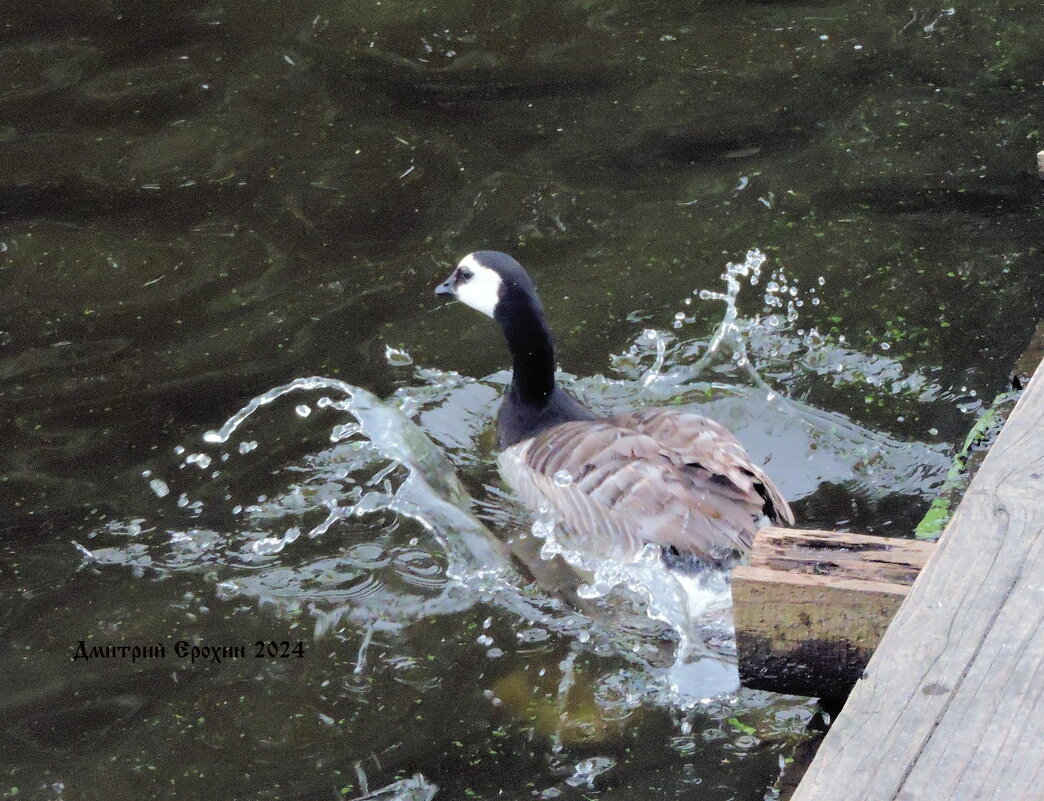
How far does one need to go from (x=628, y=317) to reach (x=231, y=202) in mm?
2307

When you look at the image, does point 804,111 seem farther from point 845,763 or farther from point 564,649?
point 845,763

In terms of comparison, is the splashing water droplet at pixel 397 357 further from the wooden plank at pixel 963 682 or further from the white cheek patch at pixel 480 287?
the wooden plank at pixel 963 682

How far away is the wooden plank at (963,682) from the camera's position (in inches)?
73.1

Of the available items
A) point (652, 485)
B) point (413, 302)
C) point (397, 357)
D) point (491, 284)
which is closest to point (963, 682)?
point (652, 485)

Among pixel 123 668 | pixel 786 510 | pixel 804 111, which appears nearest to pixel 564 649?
pixel 786 510

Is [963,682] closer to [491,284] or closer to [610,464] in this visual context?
[610,464]

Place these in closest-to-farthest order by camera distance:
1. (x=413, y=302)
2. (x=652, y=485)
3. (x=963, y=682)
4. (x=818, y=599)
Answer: (x=963, y=682)
(x=818, y=599)
(x=652, y=485)
(x=413, y=302)

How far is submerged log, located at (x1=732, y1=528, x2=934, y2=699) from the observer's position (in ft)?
8.38

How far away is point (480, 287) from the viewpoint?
198 inches

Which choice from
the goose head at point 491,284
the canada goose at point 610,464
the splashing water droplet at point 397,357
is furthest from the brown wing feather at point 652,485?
the splashing water droplet at point 397,357

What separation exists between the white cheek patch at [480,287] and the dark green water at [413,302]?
47 cm

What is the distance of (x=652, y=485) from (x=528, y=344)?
91cm

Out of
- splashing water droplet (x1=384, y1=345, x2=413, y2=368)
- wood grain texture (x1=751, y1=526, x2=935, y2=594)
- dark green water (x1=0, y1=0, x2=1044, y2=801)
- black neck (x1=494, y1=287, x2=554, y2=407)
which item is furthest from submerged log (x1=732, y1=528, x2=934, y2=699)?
splashing water droplet (x1=384, y1=345, x2=413, y2=368)

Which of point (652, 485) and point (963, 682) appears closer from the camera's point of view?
point (963, 682)
